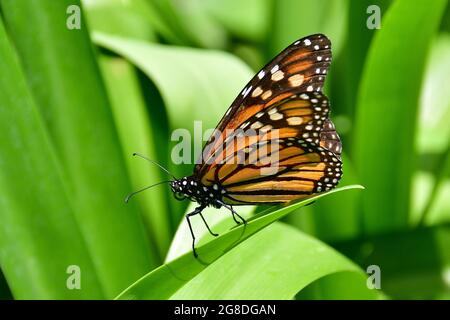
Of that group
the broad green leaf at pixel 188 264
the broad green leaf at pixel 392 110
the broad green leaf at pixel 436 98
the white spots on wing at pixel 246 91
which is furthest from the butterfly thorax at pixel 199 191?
the broad green leaf at pixel 436 98

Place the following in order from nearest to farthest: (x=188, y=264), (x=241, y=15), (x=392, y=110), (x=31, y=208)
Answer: (x=188, y=264)
(x=31, y=208)
(x=392, y=110)
(x=241, y=15)

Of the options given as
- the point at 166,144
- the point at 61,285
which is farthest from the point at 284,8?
the point at 61,285

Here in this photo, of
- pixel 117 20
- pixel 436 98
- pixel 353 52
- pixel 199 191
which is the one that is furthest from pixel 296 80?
pixel 436 98

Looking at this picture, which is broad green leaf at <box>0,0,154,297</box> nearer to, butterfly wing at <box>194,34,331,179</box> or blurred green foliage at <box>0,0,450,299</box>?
blurred green foliage at <box>0,0,450,299</box>

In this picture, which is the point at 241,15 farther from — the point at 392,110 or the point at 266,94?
the point at 266,94

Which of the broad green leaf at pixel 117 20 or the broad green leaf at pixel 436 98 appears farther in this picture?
the broad green leaf at pixel 436 98

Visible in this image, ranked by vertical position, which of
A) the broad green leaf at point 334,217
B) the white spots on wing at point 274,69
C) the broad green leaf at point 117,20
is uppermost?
the broad green leaf at point 117,20

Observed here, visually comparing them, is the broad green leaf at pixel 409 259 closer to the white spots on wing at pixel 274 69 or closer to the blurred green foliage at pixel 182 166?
the blurred green foliage at pixel 182 166
